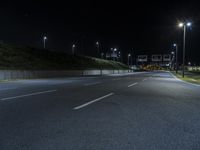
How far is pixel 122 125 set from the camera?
22.8ft

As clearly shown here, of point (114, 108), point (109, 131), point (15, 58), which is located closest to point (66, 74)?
point (15, 58)

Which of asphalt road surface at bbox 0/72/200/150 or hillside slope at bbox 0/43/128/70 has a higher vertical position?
hillside slope at bbox 0/43/128/70

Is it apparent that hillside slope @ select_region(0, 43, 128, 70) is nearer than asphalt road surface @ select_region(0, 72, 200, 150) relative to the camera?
No

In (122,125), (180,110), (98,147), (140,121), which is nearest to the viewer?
(98,147)

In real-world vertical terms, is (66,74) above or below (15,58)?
below

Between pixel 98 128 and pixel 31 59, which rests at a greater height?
pixel 31 59

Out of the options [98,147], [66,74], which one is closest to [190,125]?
[98,147]

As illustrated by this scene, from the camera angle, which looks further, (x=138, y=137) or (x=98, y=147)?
(x=138, y=137)

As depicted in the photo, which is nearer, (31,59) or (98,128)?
(98,128)

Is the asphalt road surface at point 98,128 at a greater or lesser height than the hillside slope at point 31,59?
lesser

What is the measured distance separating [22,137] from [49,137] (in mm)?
584

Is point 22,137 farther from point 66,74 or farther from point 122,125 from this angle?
point 66,74

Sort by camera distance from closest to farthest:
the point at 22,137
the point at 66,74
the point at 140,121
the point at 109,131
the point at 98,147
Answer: the point at 98,147, the point at 22,137, the point at 109,131, the point at 140,121, the point at 66,74

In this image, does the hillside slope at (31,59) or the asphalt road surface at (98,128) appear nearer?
the asphalt road surface at (98,128)
